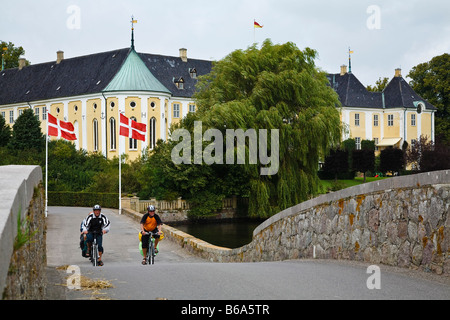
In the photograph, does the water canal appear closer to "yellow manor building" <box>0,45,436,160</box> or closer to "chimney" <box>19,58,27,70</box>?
"yellow manor building" <box>0,45,436,160</box>

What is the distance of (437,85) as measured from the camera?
93562mm

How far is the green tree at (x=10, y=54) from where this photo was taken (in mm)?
101188

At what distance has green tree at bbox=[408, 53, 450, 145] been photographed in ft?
301

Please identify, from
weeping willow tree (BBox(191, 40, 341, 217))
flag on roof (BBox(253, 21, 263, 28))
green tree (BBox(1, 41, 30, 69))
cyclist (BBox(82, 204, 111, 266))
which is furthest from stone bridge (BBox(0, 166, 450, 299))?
green tree (BBox(1, 41, 30, 69))

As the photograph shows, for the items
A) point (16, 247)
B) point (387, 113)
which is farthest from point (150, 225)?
point (387, 113)

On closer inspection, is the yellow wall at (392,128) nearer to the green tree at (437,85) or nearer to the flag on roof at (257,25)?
the green tree at (437,85)

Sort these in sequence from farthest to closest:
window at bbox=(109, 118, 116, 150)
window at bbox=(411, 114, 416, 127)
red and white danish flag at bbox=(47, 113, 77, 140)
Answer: window at bbox=(411, 114, 416, 127)
window at bbox=(109, 118, 116, 150)
red and white danish flag at bbox=(47, 113, 77, 140)

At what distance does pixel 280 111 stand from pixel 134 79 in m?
40.3

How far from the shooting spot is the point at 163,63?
90.8 m

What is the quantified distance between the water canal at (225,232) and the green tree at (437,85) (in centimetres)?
5044

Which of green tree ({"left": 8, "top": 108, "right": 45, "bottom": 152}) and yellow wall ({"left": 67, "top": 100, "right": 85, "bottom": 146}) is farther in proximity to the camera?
yellow wall ({"left": 67, "top": 100, "right": 85, "bottom": 146})

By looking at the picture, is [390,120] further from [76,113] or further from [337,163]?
[76,113]
